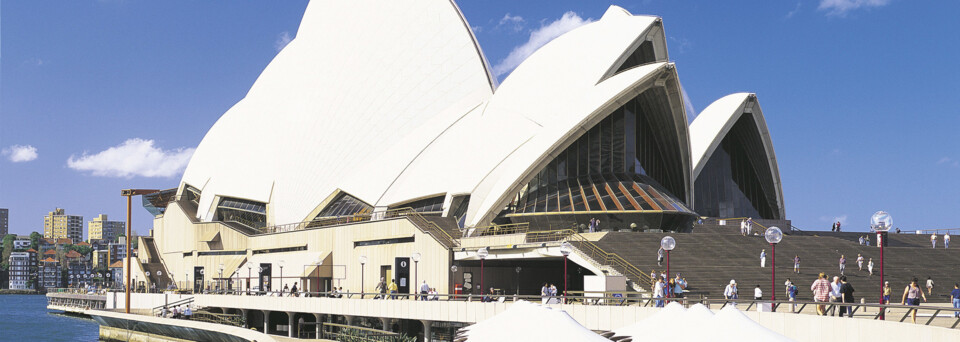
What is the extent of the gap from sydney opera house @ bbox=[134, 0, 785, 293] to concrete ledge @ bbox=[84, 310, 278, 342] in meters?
3.74

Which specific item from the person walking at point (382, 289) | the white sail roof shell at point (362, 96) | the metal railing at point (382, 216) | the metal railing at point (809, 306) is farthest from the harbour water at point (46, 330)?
the metal railing at point (809, 306)

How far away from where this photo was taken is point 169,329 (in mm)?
39594

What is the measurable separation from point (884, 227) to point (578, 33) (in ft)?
102

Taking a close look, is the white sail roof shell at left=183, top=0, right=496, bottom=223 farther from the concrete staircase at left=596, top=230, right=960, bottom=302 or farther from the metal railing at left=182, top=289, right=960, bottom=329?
the metal railing at left=182, top=289, right=960, bottom=329

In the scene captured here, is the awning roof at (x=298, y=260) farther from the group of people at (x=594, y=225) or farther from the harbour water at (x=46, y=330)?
the group of people at (x=594, y=225)

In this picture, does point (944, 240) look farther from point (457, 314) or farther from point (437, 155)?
point (457, 314)

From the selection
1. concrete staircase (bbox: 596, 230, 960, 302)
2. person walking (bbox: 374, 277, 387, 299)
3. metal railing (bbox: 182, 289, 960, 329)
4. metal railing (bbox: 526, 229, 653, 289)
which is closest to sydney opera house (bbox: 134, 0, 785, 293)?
metal railing (bbox: 526, 229, 653, 289)

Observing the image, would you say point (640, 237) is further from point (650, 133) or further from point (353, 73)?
point (353, 73)

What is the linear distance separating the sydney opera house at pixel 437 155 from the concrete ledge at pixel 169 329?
12.3 feet

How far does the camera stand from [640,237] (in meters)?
32.4

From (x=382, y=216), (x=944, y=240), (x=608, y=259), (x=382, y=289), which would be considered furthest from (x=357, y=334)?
(x=944, y=240)

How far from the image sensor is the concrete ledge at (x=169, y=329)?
34.2 m

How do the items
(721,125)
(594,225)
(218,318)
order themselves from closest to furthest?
(594,225)
(218,318)
(721,125)

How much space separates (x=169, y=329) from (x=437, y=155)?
1446 centimetres
